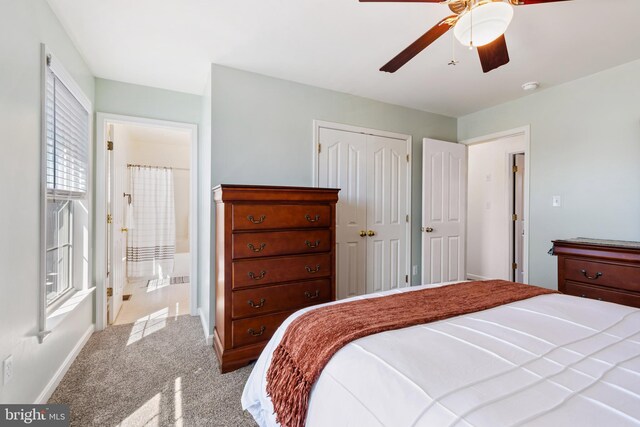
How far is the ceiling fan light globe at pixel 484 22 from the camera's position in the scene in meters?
1.30

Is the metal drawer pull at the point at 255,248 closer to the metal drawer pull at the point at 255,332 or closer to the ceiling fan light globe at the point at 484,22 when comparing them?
the metal drawer pull at the point at 255,332

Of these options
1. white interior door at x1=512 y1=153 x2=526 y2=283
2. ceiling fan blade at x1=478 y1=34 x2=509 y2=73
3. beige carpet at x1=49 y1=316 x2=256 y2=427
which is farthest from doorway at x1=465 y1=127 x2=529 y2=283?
beige carpet at x1=49 y1=316 x2=256 y2=427

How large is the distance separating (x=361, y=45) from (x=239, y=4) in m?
0.93

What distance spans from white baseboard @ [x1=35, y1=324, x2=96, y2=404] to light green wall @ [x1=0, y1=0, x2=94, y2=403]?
0.04m

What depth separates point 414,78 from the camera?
9.18 feet

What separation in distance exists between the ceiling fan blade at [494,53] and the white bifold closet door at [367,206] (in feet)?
5.11

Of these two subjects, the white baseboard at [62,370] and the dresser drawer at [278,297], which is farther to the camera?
the dresser drawer at [278,297]

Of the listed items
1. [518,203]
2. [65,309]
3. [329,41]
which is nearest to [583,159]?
[518,203]

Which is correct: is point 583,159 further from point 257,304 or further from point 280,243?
point 257,304

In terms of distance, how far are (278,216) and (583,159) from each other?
2922mm

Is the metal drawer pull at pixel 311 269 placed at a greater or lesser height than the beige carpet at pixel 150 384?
greater

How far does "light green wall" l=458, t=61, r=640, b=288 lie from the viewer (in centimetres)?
251

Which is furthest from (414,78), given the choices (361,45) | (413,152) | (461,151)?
(461,151)

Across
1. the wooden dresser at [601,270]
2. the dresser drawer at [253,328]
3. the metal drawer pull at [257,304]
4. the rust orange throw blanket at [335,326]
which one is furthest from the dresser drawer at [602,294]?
the metal drawer pull at [257,304]
